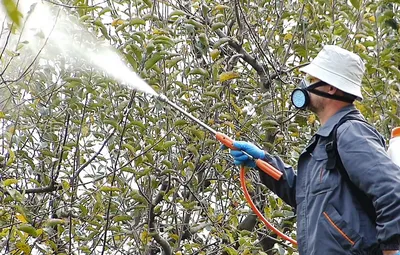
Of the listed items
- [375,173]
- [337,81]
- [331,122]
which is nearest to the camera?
[375,173]

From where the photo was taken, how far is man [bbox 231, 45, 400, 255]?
2.13m

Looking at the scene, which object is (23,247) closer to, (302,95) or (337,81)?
(302,95)

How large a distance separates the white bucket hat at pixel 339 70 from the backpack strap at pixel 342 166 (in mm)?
143

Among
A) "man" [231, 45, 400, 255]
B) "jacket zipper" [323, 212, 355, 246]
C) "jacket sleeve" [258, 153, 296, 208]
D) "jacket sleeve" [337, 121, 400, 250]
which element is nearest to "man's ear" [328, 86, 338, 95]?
"man" [231, 45, 400, 255]

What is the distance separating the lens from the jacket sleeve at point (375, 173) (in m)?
2.09

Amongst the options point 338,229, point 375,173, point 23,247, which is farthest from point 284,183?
point 23,247

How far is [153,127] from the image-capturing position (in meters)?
4.23

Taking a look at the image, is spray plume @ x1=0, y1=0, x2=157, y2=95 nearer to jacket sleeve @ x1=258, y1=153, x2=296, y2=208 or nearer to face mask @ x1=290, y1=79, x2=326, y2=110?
jacket sleeve @ x1=258, y1=153, x2=296, y2=208

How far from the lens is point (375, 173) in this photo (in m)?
2.17

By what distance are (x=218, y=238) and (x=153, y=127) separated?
94 centimetres

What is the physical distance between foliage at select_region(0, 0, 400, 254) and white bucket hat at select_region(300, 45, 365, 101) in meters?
1.12

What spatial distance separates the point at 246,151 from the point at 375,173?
77cm

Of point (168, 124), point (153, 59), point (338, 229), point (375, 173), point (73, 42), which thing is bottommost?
point (338, 229)

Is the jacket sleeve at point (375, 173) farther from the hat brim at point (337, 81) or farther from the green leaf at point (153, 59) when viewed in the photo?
the green leaf at point (153, 59)
